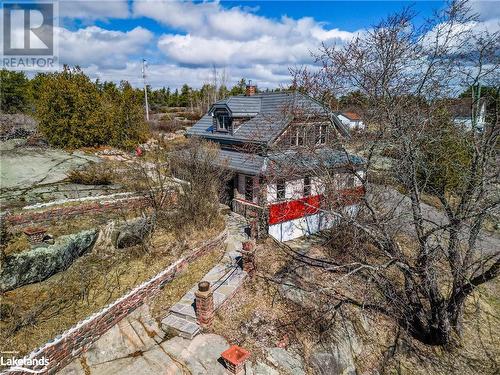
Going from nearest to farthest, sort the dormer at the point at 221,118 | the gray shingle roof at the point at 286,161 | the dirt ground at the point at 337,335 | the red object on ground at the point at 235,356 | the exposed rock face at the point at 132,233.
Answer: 1. the red object on ground at the point at 235,356
2. the dirt ground at the point at 337,335
3. the exposed rock face at the point at 132,233
4. the gray shingle roof at the point at 286,161
5. the dormer at the point at 221,118

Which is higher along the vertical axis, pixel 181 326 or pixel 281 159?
pixel 281 159

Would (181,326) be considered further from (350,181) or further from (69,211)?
(350,181)

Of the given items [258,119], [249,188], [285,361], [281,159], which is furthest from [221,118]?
[285,361]

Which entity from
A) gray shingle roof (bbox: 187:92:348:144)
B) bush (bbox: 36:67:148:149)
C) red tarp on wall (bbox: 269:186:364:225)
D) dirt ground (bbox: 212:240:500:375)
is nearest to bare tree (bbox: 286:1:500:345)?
dirt ground (bbox: 212:240:500:375)

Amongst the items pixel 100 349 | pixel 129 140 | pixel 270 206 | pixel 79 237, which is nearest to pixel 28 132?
pixel 129 140

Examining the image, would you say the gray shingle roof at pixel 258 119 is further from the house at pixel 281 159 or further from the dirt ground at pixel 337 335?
the dirt ground at pixel 337 335

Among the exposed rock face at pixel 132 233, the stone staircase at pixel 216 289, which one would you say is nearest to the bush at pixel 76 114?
the exposed rock face at pixel 132 233

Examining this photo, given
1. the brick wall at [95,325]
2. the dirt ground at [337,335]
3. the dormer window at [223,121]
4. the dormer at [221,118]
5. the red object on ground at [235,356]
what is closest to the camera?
the brick wall at [95,325]

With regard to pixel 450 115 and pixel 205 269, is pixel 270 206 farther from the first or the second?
pixel 450 115
